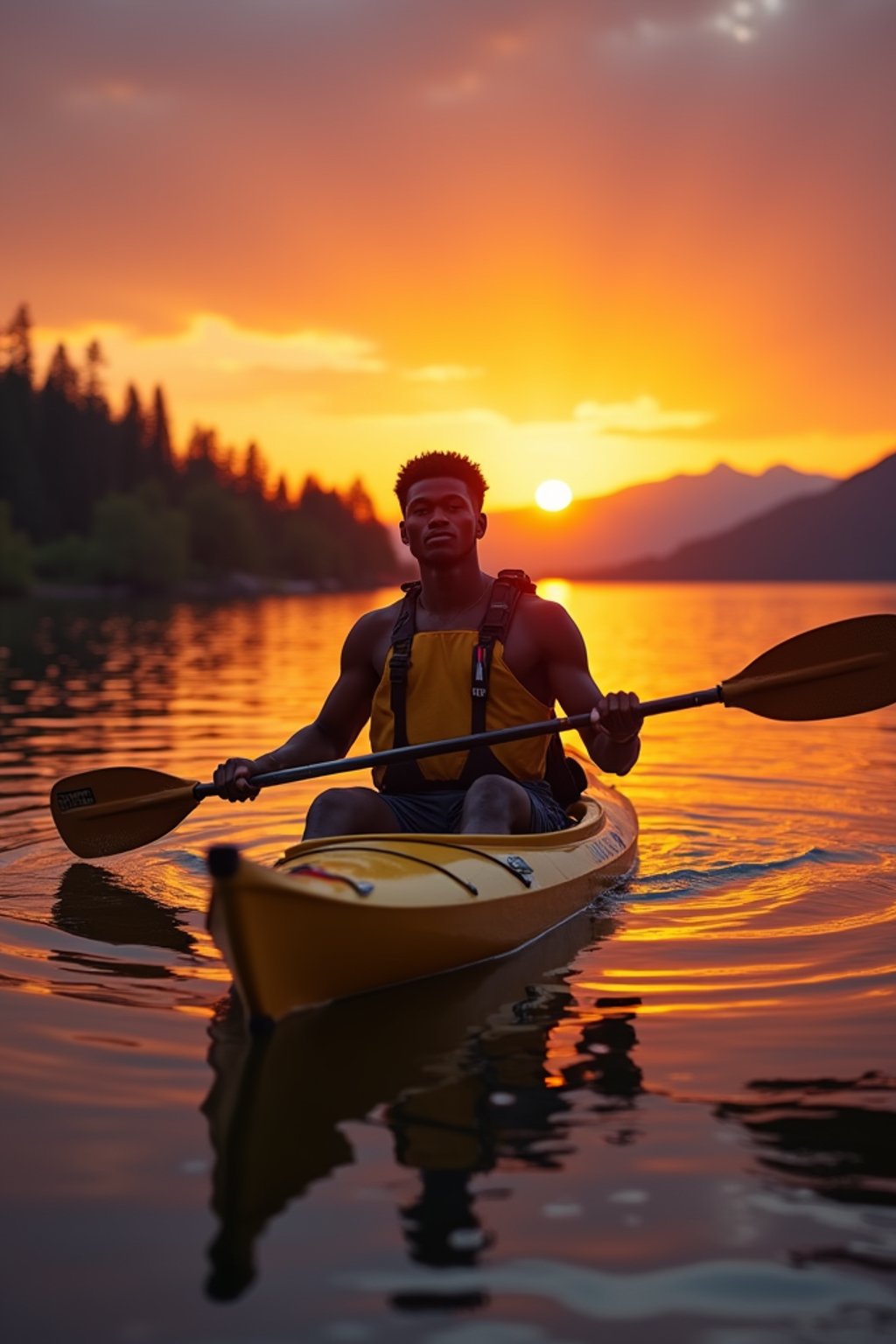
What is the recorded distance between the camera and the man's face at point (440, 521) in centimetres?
524

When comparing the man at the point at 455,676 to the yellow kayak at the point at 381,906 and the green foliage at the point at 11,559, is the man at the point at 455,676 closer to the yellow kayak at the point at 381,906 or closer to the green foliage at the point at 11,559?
the yellow kayak at the point at 381,906

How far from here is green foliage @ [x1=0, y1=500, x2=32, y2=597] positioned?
61.1 metres

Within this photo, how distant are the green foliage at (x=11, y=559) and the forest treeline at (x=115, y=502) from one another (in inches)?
2.3

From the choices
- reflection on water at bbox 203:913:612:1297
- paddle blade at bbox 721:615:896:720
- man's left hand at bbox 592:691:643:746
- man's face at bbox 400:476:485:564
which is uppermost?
man's face at bbox 400:476:485:564

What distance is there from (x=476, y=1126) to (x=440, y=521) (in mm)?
2749

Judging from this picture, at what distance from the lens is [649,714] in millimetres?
5039

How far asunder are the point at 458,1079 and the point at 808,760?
759 centimetres

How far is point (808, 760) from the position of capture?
34.3 ft

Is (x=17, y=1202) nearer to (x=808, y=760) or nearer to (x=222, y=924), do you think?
(x=222, y=924)

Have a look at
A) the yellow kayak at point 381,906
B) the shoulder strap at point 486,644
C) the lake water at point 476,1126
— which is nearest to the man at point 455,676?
the shoulder strap at point 486,644

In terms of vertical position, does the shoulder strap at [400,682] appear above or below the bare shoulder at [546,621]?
below

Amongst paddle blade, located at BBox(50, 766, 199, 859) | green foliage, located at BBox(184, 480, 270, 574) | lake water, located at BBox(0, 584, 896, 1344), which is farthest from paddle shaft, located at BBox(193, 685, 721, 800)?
green foliage, located at BBox(184, 480, 270, 574)

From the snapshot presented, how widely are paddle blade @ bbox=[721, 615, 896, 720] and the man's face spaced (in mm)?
1265

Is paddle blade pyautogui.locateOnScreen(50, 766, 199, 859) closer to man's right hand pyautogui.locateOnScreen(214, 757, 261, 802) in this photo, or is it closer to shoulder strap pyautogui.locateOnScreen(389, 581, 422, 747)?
man's right hand pyautogui.locateOnScreen(214, 757, 261, 802)
